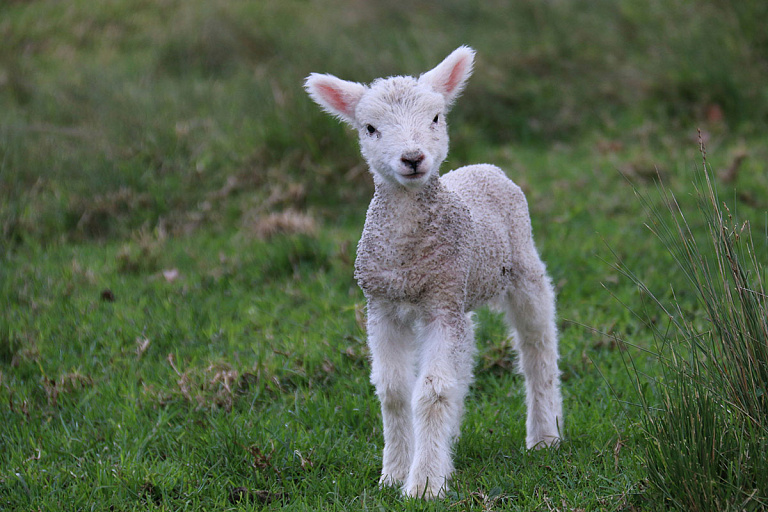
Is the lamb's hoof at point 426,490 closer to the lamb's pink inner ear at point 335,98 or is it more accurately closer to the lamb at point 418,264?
the lamb at point 418,264

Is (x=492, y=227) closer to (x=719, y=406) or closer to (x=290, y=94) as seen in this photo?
(x=719, y=406)

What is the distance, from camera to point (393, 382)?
3736 mm

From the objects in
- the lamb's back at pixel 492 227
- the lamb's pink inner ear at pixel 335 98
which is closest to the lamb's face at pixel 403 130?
the lamb's pink inner ear at pixel 335 98

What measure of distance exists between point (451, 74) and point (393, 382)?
1.44 m

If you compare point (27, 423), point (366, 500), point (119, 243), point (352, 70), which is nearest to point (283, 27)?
point (352, 70)

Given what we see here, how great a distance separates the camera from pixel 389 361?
12.3 ft

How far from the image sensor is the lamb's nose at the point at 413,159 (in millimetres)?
3400

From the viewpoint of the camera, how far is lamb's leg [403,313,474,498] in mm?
3543

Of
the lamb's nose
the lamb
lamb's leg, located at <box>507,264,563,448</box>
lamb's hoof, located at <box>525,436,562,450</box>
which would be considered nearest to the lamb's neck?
the lamb

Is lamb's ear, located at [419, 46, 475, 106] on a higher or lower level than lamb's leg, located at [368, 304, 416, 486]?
higher

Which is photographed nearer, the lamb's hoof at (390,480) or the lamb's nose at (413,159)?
the lamb's nose at (413,159)

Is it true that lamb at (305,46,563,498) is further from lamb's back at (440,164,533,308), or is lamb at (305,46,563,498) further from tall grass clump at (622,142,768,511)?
tall grass clump at (622,142,768,511)

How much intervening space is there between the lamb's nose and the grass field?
3.31 ft

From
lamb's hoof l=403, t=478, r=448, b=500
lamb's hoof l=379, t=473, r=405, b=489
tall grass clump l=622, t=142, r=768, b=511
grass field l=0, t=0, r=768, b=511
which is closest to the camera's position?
tall grass clump l=622, t=142, r=768, b=511
